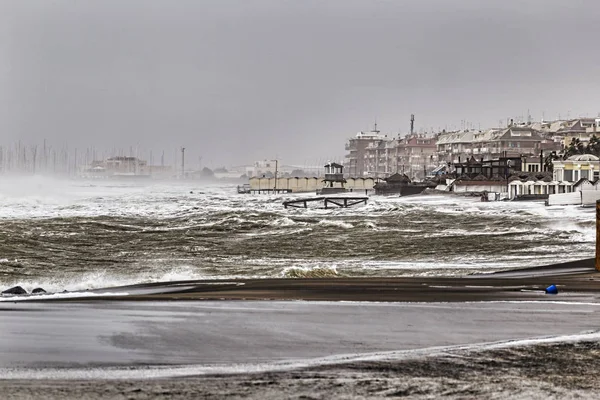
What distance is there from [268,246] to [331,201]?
59.5 meters

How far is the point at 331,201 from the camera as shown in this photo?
101 metres

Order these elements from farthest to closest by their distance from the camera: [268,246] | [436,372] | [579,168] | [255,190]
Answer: [255,190] → [579,168] → [268,246] → [436,372]

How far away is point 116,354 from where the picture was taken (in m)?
9.72

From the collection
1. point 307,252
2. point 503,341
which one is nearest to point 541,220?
point 307,252

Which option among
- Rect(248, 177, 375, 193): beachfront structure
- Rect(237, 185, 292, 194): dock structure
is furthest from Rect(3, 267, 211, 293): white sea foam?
Rect(248, 177, 375, 193): beachfront structure

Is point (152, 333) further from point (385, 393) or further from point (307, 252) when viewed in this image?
point (307, 252)

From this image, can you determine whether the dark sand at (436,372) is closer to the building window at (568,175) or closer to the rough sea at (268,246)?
the rough sea at (268,246)

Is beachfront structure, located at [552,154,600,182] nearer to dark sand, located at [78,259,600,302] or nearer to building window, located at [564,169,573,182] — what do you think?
building window, located at [564,169,573,182]

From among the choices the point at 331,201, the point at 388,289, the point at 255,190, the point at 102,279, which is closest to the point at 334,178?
the point at 255,190

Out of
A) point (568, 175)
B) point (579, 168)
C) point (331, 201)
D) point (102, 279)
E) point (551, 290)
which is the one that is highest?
point (579, 168)

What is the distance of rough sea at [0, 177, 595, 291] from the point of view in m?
27.2

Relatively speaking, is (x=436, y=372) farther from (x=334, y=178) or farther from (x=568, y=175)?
(x=334, y=178)

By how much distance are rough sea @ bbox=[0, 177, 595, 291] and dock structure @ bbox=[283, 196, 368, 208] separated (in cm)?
2667

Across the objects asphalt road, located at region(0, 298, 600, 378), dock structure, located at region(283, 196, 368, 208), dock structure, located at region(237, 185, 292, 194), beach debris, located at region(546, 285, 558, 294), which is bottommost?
dock structure, located at region(237, 185, 292, 194)
